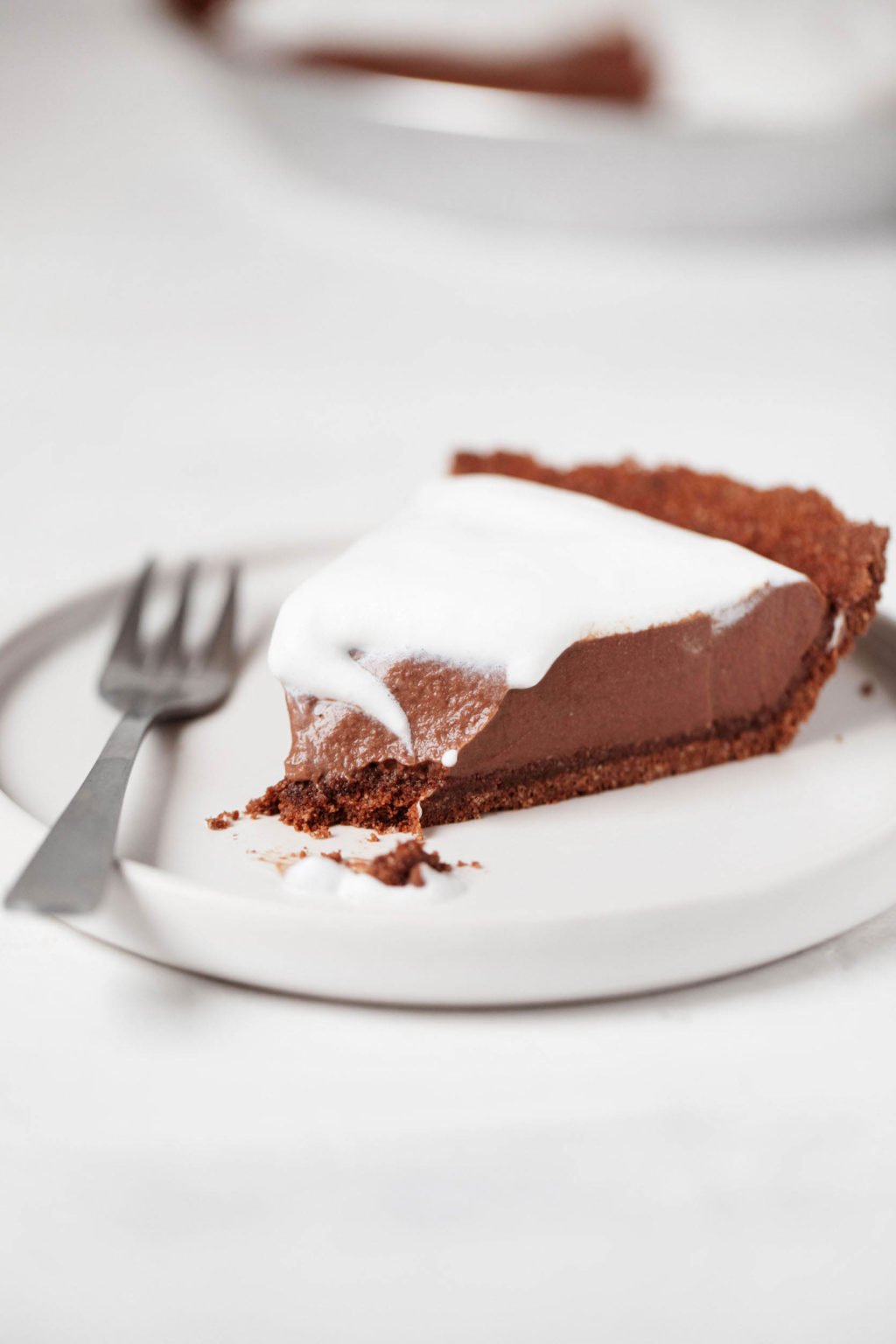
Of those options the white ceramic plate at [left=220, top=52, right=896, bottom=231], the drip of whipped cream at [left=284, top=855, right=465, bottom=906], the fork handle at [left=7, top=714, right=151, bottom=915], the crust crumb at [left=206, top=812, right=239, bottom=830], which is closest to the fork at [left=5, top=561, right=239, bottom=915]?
the fork handle at [left=7, top=714, right=151, bottom=915]

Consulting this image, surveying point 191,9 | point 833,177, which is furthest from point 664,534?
point 191,9

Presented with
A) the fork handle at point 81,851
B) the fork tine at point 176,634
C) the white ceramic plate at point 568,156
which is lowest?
the fork handle at point 81,851

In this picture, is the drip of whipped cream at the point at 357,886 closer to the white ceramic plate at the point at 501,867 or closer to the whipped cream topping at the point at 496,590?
the white ceramic plate at the point at 501,867

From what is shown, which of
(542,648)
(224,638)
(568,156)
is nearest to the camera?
(542,648)

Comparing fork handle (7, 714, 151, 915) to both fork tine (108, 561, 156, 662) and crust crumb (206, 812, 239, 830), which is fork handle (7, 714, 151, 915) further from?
fork tine (108, 561, 156, 662)

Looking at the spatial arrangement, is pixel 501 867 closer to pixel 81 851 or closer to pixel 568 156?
pixel 81 851

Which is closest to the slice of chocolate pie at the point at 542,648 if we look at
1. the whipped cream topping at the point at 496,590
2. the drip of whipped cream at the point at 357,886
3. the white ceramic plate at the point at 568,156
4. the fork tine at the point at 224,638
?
the whipped cream topping at the point at 496,590

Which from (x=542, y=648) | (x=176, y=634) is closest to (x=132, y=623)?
(x=176, y=634)
